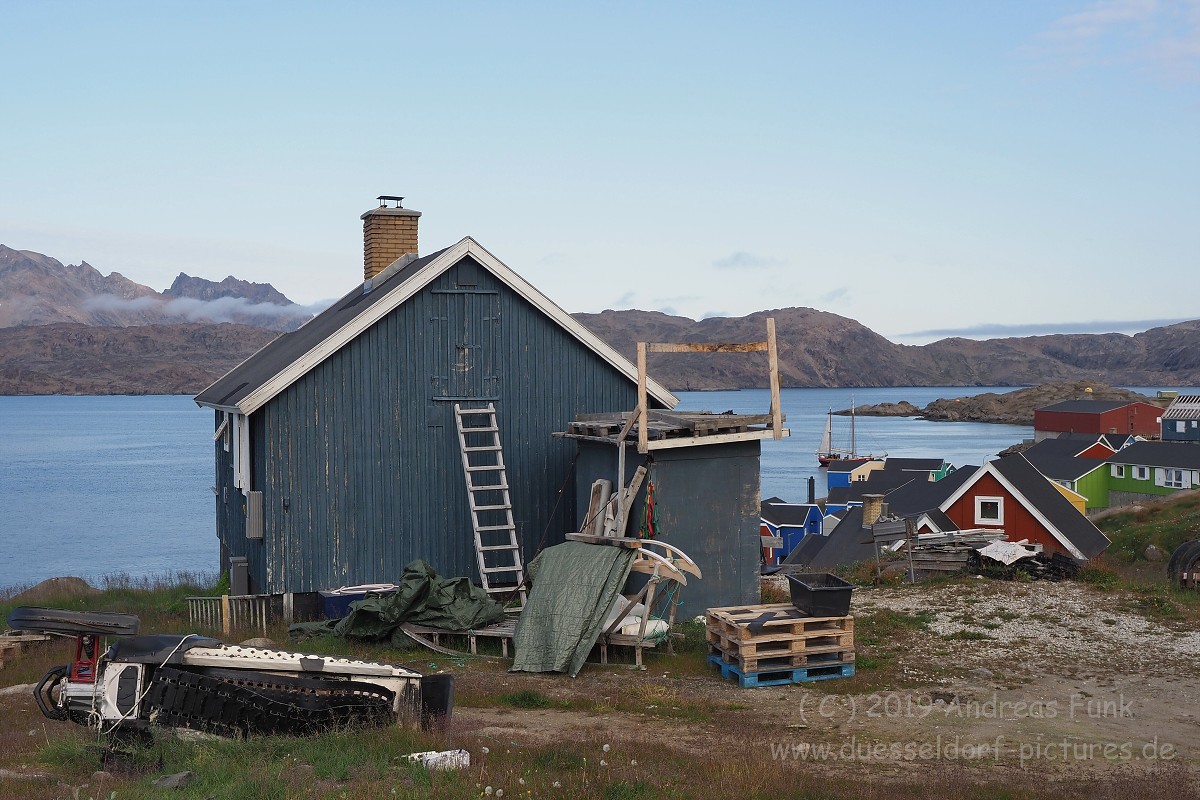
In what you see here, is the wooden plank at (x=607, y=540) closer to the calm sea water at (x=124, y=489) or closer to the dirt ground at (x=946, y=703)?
the dirt ground at (x=946, y=703)

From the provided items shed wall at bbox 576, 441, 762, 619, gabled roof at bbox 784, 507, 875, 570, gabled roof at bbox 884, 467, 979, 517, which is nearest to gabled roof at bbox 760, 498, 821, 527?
gabled roof at bbox 884, 467, 979, 517

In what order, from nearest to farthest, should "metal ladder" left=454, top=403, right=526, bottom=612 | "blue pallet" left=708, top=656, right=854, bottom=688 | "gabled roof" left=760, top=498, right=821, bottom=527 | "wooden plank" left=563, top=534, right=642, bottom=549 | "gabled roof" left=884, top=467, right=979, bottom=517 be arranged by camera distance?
"blue pallet" left=708, top=656, right=854, bottom=688, "wooden plank" left=563, top=534, right=642, bottom=549, "metal ladder" left=454, top=403, right=526, bottom=612, "gabled roof" left=884, top=467, right=979, bottom=517, "gabled roof" left=760, top=498, right=821, bottom=527

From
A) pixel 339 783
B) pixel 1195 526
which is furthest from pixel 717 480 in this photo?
pixel 1195 526

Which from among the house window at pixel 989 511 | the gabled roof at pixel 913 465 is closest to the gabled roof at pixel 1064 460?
the gabled roof at pixel 913 465

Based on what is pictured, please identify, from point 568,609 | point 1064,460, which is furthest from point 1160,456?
point 568,609

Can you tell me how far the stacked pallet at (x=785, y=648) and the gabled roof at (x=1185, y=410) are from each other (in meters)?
105

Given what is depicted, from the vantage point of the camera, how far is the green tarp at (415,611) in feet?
54.3

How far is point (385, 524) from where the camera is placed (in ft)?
64.2

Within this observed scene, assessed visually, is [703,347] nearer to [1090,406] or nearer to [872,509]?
[872,509]

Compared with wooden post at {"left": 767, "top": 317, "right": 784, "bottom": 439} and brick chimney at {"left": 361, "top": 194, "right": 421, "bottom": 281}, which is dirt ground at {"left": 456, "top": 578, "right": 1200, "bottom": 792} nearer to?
wooden post at {"left": 767, "top": 317, "right": 784, "bottom": 439}

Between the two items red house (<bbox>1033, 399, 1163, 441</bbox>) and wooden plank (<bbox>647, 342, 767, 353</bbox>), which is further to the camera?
red house (<bbox>1033, 399, 1163, 441</bbox>)

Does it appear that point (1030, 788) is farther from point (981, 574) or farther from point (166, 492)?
point (166, 492)

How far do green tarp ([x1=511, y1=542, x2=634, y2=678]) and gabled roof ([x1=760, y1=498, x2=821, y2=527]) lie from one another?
159 feet

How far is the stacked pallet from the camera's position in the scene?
46.1 feet
